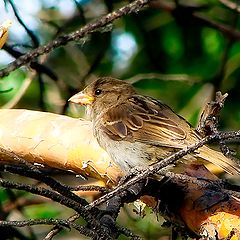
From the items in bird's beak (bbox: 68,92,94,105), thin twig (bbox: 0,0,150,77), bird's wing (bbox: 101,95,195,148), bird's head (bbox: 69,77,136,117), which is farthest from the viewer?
bird's head (bbox: 69,77,136,117)

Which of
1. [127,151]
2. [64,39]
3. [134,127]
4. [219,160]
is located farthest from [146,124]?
[64,39]

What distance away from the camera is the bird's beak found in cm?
386

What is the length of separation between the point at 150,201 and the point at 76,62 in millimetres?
2343

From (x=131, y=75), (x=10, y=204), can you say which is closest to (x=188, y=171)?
(x=10, y=204)

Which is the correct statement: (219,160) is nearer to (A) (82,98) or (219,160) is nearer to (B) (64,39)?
(A) (82,98)

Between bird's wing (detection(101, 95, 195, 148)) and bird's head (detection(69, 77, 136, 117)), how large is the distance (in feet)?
0.44

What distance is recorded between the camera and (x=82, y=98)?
396 centimetres

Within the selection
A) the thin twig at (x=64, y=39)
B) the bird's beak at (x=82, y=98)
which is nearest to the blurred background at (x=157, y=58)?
the bird's beak at (x=82, y=98)

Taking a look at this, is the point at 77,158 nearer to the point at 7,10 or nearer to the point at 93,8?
the point at 7,10

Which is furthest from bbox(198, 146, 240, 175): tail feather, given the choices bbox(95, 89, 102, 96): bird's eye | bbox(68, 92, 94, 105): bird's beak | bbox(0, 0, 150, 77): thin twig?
bbox(0, 0, 150, 77): thin twig

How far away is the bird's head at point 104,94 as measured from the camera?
3988 mm

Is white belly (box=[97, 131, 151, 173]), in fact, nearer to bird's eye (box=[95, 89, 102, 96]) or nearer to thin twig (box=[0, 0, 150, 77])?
bird's eye (box=[95, 89, 102, 96])

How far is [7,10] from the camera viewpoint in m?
3.13

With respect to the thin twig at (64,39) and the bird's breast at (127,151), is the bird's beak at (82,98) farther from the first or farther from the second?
the thin twig at (64,39)
